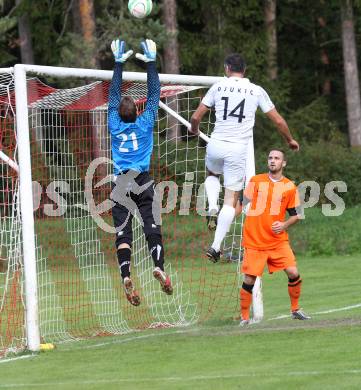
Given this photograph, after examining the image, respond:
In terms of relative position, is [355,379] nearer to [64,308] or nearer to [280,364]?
[280,364]

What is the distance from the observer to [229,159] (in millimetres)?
13766

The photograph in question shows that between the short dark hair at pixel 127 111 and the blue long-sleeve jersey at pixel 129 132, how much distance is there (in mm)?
53

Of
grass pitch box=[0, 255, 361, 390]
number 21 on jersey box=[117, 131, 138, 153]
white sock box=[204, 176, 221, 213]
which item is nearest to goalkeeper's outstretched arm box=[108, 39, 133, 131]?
number 21 on jersey box=[117, 131, 138, 153]

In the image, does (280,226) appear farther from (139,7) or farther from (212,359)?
(139,7)

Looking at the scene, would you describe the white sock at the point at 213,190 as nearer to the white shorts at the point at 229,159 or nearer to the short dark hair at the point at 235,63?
the white shorts at the point at 229,159

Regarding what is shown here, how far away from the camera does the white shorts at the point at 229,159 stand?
13.7 metres

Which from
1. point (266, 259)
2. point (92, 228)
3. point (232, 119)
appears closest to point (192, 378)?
point (266, 259)

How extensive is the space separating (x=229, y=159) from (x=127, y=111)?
1.31m

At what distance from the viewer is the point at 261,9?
4222cm

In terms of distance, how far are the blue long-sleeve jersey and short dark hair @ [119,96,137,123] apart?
0.05 m

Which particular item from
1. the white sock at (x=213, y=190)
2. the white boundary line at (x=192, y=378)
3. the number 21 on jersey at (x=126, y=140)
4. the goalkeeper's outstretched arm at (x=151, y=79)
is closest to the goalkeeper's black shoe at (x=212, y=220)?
the white sock at (x=213, y=190)

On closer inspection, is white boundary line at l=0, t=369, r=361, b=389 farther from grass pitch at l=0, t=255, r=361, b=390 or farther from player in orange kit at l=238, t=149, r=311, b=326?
player in orange kit at l=238, t=149, r=311, b=326

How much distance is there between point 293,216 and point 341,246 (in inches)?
516

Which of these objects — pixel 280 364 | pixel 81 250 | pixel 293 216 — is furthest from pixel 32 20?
pixel 280 364
